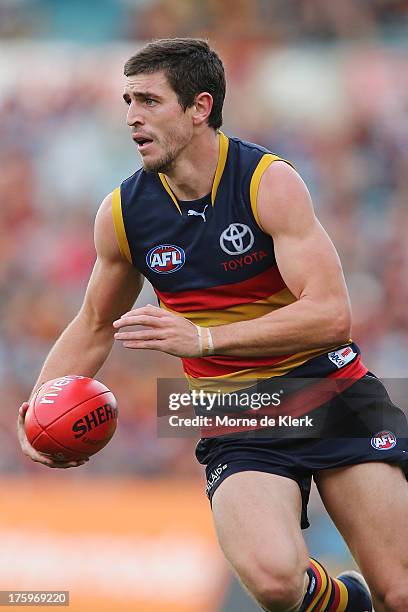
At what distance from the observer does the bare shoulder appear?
463 cm

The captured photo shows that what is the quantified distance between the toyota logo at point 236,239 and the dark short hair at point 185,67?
0.50m

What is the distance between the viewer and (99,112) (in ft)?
39.9

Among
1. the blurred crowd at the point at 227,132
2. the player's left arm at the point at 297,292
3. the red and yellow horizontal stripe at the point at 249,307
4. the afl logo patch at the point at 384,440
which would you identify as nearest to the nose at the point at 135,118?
the player's left arm at the point at 297,292

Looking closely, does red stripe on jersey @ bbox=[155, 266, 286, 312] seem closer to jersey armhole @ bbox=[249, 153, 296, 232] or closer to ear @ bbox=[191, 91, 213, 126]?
jersey armhole @ bbox=[249, 153, 296, 232]

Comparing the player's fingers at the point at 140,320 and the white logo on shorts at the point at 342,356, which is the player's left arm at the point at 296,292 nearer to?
the player's fingers at the point at 140,320

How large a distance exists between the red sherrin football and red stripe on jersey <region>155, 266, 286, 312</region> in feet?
1.92

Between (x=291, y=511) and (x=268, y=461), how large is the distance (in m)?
0.27

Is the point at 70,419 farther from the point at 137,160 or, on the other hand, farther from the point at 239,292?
the point at 137,160

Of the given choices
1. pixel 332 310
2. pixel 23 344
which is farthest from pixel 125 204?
pixel 23 344

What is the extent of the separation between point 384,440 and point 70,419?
135 cm

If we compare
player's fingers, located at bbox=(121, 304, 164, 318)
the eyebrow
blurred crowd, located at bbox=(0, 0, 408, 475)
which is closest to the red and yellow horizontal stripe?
player's fingers, located at bbox=(121, 304, 164, 318)

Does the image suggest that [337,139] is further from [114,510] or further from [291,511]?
[291,511]

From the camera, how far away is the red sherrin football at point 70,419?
475cm

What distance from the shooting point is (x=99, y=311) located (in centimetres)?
523
